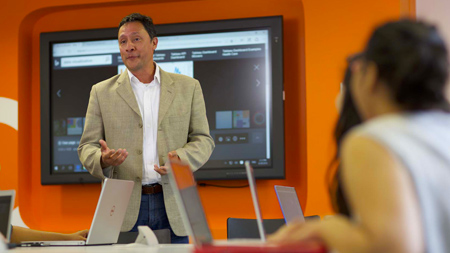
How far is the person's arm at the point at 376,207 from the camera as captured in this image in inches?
34.6

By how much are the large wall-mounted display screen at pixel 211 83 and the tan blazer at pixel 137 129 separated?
1.54 meters

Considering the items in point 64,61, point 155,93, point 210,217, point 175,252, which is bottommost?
point 210,217

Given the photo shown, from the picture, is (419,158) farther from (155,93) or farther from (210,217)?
(210,217)

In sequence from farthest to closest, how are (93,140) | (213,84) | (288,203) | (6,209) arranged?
(213,84)
(93,140)
(288,203)
(6,209)

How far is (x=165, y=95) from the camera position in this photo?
3350 millimetres

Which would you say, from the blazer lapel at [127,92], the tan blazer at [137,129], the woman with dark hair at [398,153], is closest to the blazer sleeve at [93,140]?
the tan blazer at [137,129]

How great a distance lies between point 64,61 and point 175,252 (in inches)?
149

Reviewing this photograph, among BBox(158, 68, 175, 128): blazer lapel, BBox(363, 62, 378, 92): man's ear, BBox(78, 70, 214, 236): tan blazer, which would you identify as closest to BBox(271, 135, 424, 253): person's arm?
BBox(363, 62, 378, 92): man's ear

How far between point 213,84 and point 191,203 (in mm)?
3461

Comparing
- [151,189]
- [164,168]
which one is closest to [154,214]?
[151,189]

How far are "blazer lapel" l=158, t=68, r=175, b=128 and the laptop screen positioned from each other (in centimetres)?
157

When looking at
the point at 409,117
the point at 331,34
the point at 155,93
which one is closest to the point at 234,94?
the point at 331,34

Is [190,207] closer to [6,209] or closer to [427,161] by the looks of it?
[427,161]

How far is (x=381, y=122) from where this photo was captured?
978mm
